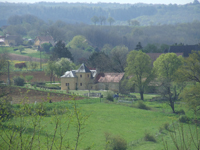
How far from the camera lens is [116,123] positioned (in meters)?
35.6

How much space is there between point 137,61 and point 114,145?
3065 cm

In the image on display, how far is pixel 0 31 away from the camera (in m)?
178

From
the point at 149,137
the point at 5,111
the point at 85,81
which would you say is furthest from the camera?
the point at 85,81

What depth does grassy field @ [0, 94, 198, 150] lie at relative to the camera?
91.5 feet

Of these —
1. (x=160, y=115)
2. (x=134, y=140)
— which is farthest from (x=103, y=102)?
(x=134, y=140)

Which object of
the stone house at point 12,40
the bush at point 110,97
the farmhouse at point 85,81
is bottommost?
the bush at point 110,97

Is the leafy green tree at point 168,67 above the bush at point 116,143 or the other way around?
above

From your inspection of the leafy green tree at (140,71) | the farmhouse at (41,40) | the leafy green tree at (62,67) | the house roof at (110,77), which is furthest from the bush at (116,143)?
the farmhouse at (41,40)

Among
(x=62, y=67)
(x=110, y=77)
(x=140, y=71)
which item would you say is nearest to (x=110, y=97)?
(x=140, y=71)

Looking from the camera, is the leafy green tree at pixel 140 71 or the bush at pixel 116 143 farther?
the leafy green tree at pixel 140 71

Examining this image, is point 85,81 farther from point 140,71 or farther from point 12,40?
point 12,40

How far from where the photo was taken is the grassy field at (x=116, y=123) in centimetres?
2788

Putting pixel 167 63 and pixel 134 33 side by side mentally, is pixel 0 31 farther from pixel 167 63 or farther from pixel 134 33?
pixel 167 63

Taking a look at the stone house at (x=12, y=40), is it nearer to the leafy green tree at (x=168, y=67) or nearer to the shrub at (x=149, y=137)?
the leafy green tree at (x=168, y=67)
